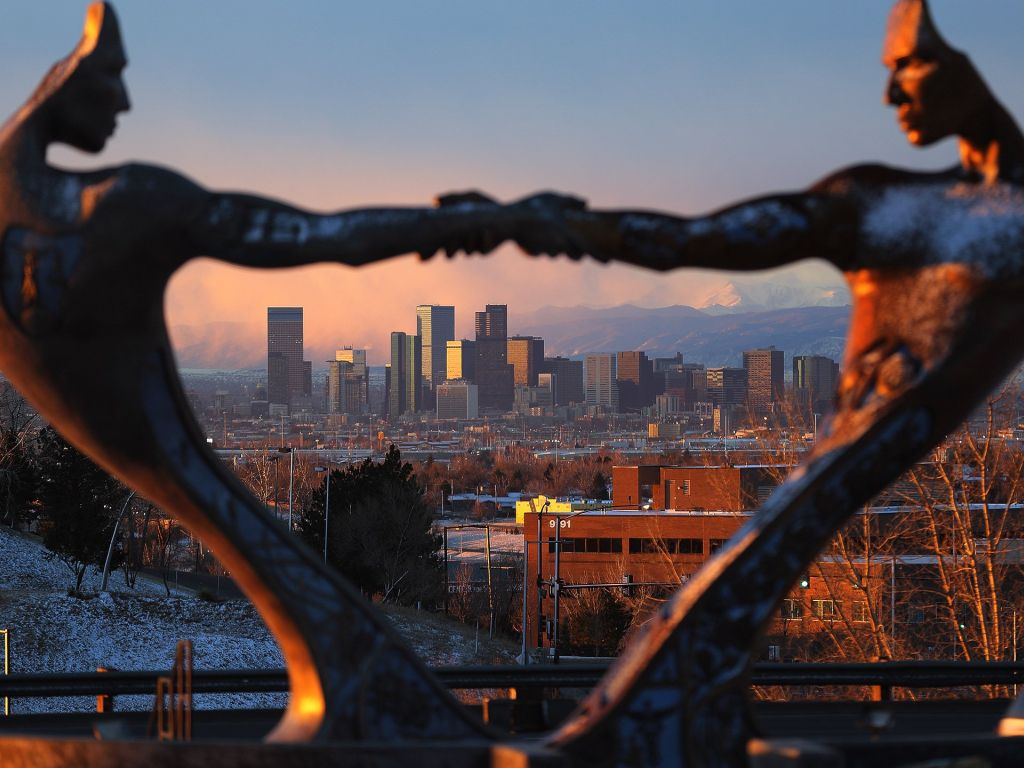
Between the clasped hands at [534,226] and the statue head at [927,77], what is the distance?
1.46 metres

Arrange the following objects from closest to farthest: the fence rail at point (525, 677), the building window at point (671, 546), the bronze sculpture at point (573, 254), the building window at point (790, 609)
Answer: the bronze sculpture at point (573, 254)
the fence rail at point (525, 677)
the building window at point (790, 609)
the building window at point (671, 546)

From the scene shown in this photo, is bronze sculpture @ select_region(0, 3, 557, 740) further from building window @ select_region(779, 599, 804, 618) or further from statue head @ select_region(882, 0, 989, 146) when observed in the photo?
building window @ select_region(779, 599, 804, 618)

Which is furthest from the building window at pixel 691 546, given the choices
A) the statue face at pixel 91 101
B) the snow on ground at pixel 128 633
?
the statue face at pixel 91 101

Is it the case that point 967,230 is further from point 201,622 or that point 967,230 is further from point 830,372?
point 830,372

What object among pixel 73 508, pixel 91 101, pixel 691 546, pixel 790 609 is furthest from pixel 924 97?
pixel 691 546

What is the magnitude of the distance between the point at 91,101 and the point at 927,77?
3.51m

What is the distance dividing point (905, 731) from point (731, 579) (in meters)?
4.07

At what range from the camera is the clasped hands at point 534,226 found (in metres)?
6.07

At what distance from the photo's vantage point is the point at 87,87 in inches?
251

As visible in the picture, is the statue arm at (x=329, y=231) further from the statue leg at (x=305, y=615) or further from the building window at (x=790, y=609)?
the building window at (x=790, y=609)

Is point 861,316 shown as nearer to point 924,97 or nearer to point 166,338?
point 924,97

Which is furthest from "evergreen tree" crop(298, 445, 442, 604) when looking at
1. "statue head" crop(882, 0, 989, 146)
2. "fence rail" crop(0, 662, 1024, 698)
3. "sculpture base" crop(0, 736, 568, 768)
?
"statue head" crop(882, 0, 989, 146)

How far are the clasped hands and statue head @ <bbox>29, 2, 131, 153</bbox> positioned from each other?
1.54m

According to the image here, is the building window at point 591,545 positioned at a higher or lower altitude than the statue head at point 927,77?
lower
